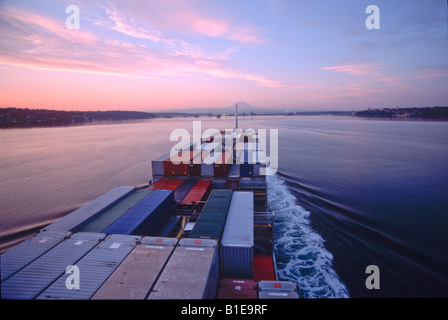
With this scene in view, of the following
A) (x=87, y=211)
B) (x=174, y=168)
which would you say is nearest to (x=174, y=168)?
(x=174, y=168)

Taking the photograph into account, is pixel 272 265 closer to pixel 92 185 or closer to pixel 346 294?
pixel 346 294

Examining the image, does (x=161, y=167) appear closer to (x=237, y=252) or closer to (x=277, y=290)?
(x=237, y=252)

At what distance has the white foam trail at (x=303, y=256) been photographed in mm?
19078

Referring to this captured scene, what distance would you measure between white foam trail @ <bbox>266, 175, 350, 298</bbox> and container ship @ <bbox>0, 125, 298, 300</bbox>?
14.7 feet

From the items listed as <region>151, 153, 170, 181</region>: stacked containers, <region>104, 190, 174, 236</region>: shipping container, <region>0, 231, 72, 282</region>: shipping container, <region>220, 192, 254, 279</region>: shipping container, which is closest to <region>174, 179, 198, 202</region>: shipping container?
<region>104, 190, 174, 236</region>: shipping container

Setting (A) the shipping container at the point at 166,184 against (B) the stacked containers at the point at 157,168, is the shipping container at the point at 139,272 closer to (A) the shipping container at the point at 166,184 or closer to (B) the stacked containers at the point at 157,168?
(A) the shipping container at the point at 166,184

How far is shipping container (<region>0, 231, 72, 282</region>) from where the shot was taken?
1097 centimetres

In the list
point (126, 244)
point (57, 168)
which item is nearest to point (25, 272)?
point (126, 244)

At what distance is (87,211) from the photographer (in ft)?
61.6

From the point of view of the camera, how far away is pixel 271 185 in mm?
44250

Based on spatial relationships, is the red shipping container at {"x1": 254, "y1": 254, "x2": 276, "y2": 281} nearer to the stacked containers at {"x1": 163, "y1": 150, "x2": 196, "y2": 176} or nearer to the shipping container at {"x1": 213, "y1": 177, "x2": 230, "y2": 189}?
the shipping container at {"x1": 213, "y1": 177, "x2": 230, "y2": 189}

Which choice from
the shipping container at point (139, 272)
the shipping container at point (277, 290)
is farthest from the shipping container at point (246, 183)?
the shipping container at point (277, 290)

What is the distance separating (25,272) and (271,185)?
1530 inches

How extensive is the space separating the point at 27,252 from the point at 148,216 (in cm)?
789
